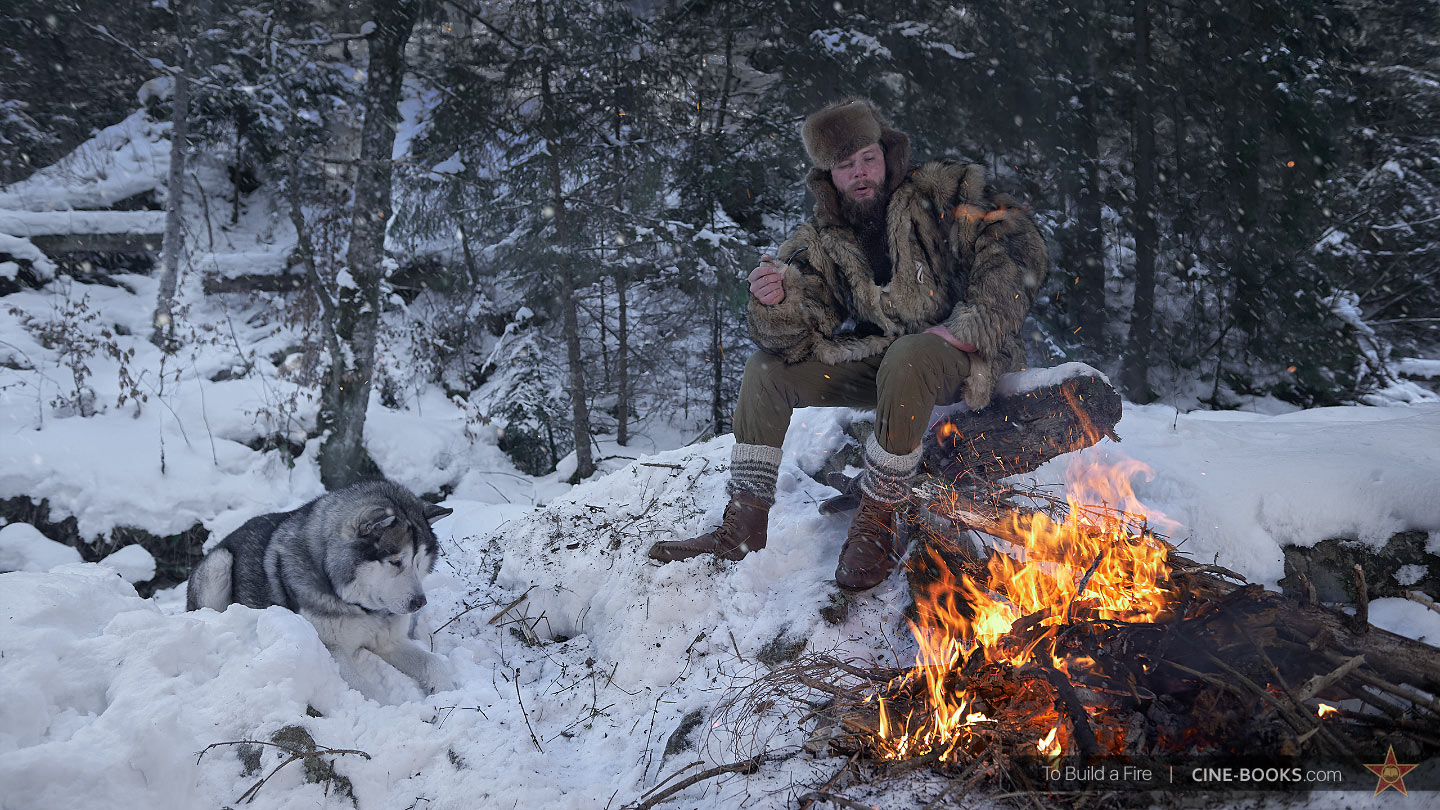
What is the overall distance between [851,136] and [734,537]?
210 cm

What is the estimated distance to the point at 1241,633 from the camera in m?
1.84

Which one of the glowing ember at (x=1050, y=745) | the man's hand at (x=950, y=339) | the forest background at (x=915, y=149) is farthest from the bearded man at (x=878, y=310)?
the forest background at (x=915, y=149)

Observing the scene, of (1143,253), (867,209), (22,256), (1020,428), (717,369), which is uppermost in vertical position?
(1143,253)

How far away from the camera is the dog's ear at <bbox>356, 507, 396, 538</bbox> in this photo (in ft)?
10.1

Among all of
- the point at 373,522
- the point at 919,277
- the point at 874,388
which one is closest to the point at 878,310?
the point at 919,277

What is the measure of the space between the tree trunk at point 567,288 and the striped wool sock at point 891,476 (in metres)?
5.47

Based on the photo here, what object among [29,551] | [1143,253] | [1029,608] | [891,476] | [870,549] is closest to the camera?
[1029,608]

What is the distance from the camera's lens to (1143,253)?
803 cm

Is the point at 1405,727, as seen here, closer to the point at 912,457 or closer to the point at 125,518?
the point at 912,457

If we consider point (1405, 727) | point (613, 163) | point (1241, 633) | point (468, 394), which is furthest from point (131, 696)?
point (468, 394)

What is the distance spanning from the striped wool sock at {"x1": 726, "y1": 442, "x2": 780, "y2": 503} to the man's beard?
1299 mm

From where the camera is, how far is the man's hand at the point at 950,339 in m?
3.06

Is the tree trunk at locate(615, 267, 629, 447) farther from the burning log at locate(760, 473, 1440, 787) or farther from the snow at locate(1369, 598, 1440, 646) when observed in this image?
the snow at locate(1369, 598, 1440, 646)

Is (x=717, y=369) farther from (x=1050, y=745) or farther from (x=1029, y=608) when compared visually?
(x=1050, y=745)
